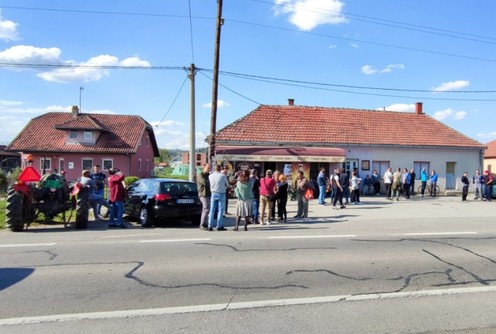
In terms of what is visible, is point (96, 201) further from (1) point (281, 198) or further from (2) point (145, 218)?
(1) point (281, 198)

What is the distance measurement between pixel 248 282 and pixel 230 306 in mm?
1018

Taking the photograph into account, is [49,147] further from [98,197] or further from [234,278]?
[234,278]

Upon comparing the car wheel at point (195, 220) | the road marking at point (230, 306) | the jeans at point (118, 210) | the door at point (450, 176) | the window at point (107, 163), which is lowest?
the road marking at point (230, 306)

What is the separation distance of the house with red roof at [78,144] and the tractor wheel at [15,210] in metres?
27.3

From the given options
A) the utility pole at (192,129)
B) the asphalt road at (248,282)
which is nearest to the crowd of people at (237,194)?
the asphalt road at (248,282)

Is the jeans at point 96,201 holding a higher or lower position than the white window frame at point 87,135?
lower

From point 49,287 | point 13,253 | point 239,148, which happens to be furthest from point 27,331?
point 239,148

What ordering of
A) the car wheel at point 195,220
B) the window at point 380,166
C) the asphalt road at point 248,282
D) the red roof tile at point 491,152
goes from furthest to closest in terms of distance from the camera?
1. the red roof tile at point 491,152
2. the window at point 380,166
3. the car wheel at point 195,220
4. the asphalt road at point 248,282

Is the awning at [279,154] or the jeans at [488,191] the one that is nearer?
the jeans at [488,191]

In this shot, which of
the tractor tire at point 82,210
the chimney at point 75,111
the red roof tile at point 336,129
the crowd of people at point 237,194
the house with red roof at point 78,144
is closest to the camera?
the crowd of people at point 237,194

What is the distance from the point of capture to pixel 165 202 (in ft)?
40.3

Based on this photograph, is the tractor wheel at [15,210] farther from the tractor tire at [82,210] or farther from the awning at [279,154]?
the awning at [279,154]

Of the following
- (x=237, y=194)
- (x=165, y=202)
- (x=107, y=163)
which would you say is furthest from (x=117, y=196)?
(x=107, y=163)

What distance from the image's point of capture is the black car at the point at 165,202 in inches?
484
